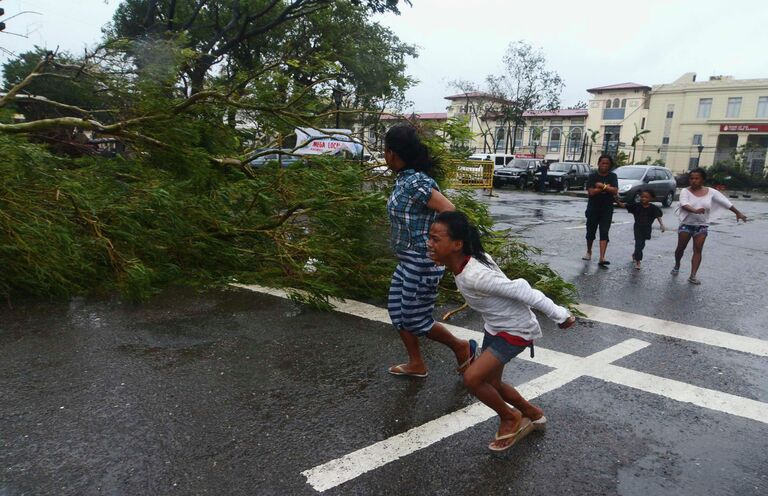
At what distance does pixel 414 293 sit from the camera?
369cm

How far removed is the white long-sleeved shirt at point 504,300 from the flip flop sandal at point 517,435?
54cm

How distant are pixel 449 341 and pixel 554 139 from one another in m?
80.0


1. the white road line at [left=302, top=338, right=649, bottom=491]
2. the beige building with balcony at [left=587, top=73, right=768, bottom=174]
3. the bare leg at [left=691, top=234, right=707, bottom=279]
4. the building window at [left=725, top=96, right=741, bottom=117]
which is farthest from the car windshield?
the building window at [left=725, top=96, right=741, bottom=117]

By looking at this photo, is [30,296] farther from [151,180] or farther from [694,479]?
[694,479]

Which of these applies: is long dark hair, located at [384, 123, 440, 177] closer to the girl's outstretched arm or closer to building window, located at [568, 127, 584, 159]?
the girl's outstretched arm

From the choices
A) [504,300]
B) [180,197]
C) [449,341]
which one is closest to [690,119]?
[180,197]

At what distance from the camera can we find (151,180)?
20.6ft

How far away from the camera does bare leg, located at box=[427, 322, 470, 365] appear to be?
12.7 feet

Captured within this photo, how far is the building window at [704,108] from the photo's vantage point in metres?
61.9

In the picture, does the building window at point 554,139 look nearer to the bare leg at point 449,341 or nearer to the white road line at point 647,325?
the white road line at point 647,325

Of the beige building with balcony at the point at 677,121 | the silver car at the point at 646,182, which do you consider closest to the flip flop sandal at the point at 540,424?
the silver car at the point at 646,182

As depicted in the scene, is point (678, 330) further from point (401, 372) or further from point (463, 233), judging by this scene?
point (463, 233)

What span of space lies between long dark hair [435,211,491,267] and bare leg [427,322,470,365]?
3.04ft

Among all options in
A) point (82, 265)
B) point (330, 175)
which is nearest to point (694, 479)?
point (330, 175)
